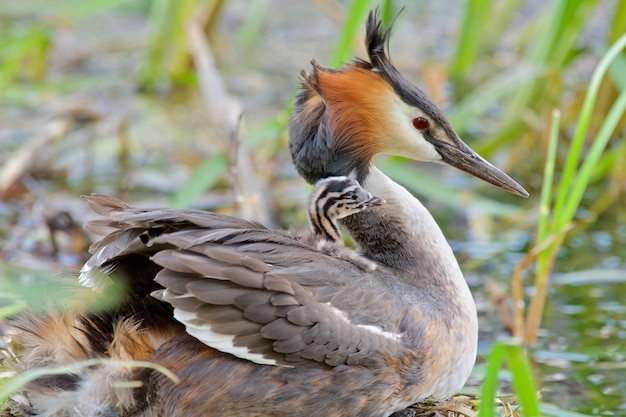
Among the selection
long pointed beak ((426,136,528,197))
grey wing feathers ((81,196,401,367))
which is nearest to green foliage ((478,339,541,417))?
grey wing feathers ((81,196,401,367))

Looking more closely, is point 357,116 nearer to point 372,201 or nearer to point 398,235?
point 372,201

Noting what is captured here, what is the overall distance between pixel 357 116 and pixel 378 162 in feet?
7.66

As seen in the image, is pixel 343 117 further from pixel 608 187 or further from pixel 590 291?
pixel 608 187

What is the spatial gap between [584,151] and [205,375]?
185 inches

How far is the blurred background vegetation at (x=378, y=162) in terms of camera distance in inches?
224

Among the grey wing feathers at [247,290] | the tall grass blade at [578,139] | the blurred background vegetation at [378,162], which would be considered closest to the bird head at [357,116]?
the grey wing feathers at [247,290]

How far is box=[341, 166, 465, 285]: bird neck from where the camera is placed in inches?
174

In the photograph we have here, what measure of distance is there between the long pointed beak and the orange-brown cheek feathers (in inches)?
11.3

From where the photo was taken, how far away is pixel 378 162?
6.75 meters

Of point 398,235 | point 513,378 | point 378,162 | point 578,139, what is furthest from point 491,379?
point 378,162

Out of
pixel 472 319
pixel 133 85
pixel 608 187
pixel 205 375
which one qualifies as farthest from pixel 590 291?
pixel 133 85

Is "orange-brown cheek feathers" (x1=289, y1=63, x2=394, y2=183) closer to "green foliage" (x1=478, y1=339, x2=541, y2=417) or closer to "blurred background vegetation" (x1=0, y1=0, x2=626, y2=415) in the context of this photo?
"blurred background vegetation" (x1=0, y1=0, x2=626, y2=415)

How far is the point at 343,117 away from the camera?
4418mm

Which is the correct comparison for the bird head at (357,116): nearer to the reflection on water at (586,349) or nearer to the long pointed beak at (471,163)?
the long pointed beak at (471,163)
